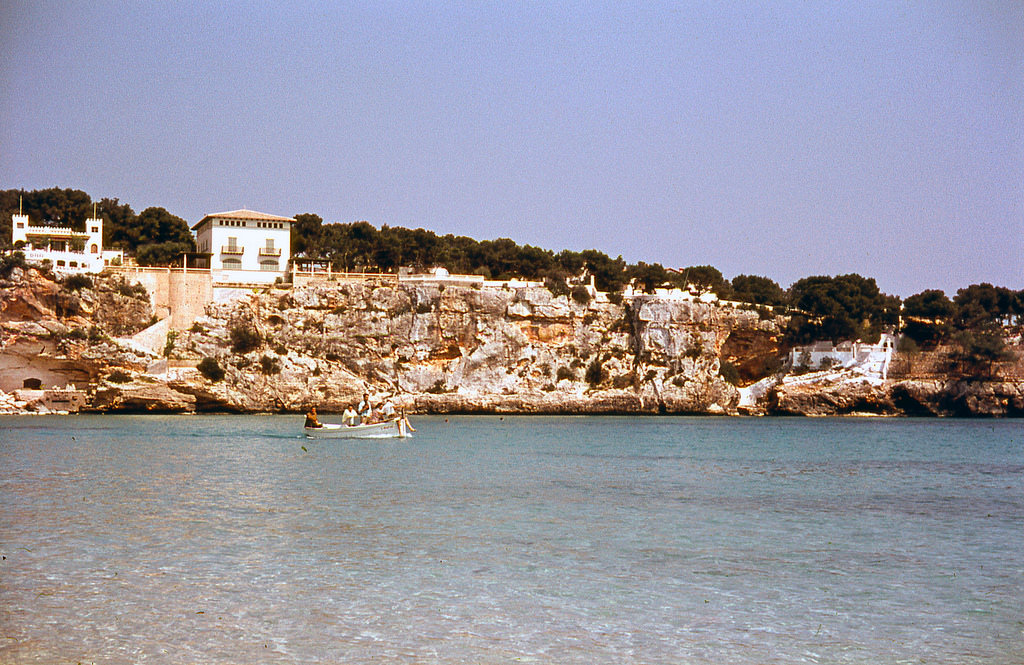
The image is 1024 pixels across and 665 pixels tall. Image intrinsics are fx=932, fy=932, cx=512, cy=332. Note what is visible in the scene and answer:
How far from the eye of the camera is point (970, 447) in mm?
35312

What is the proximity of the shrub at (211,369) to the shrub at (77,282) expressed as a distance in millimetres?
8171

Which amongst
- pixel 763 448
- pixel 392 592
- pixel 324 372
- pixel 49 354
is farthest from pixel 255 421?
pixel 392 592

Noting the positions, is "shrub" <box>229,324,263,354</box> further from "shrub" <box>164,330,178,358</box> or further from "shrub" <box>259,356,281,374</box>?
"shrub" <box>164,330,178,358</box>

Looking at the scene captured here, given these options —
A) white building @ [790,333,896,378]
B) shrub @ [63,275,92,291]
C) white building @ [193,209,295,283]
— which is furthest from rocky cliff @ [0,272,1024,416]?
white building @ [193,209,295,283]

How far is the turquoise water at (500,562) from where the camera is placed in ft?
27.5

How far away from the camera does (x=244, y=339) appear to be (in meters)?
54.4

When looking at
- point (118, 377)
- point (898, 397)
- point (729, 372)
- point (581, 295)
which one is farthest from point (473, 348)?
point (898, 397)

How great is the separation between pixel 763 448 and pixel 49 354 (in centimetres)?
3850

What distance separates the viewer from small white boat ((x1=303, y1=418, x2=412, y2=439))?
34.5 meters

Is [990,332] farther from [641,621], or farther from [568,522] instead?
[641,621]

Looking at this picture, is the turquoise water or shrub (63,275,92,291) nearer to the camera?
the turquoise water

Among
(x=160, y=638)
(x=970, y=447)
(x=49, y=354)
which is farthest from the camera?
(x=49, y=354)

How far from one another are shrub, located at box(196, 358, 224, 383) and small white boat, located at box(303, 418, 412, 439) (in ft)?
62.3

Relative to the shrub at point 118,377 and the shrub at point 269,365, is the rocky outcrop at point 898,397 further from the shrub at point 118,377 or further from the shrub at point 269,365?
the shrub at point 118,377
